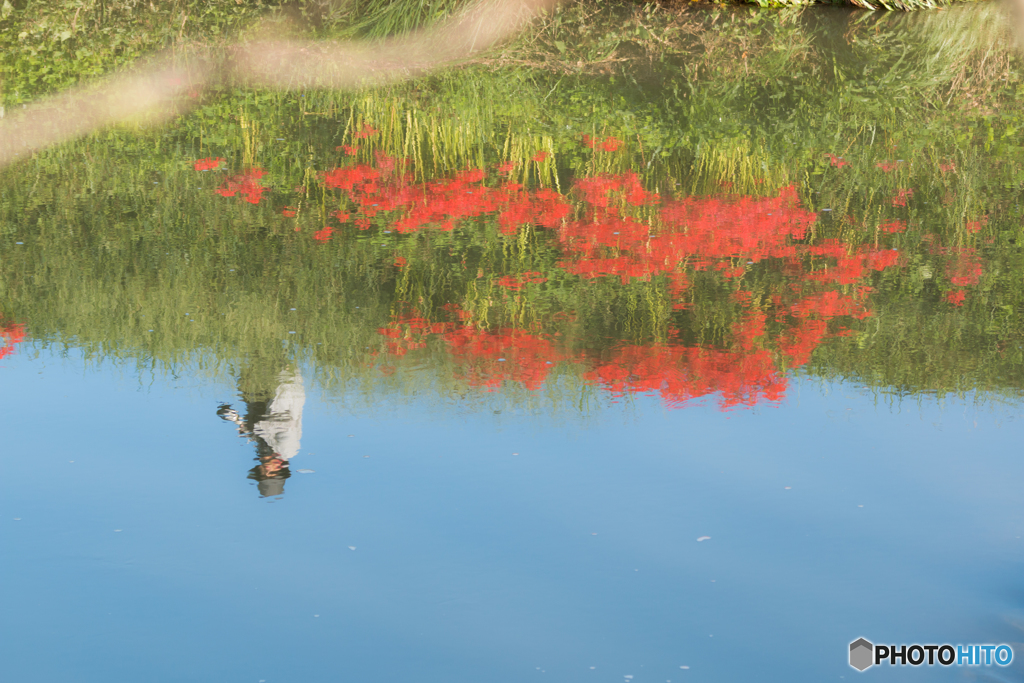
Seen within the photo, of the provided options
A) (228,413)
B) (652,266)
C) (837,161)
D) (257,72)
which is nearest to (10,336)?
(228,413)

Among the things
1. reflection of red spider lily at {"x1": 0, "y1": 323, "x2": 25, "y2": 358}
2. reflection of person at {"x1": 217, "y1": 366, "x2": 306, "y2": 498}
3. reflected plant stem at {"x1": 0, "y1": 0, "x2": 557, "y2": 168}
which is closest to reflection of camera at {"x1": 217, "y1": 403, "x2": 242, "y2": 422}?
reflection of person at {"x1": 217, "y1": 366, "x2": 306, "y2": 498}

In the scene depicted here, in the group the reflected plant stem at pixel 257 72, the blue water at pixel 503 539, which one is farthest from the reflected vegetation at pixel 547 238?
the reflected plant stem at pixel 257 72

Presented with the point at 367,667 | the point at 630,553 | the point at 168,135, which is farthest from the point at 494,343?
the point at 168,135

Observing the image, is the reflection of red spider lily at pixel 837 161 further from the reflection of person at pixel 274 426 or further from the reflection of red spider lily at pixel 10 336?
the reflection of red spider lily at pixel 10 336

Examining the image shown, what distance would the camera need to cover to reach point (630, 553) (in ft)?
12.7

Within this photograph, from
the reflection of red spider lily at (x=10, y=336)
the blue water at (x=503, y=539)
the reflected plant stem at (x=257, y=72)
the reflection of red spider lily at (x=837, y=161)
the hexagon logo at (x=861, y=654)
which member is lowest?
the hexagon logo at (x=861, y=654)

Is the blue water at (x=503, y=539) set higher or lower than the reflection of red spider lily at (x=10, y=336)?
lower

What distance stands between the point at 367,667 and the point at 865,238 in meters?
4.94

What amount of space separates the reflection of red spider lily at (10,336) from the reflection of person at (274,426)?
1.35 meters

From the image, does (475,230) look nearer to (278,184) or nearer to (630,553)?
(278,184)

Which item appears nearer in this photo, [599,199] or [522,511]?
[522,511]

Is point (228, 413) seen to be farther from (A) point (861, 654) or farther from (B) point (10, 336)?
(A) point (861, 654)

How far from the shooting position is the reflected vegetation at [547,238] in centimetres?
541

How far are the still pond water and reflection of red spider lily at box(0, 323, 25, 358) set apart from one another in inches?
0.9
